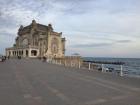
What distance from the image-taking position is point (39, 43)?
124250 mm

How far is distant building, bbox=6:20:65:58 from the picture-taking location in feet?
394

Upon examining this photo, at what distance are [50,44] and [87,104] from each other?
115 m

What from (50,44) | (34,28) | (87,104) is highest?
(34,28)

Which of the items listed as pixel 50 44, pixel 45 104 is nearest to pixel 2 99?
pixel 45 104

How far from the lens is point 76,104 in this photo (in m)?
9.35

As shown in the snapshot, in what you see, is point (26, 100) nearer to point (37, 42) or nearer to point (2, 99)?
point (2, 99)

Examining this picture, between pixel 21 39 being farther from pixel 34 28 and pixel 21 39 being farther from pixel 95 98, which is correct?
pixel 95 98

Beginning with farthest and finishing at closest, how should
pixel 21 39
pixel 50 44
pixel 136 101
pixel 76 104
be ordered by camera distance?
pixel 21 39, pixel 50 44, pixel 136 101, pixel 76 104

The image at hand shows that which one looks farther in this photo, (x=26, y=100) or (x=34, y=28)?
(x=34, y=28)

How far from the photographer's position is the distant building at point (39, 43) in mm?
120062

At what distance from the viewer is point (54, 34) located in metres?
128

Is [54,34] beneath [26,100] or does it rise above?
above

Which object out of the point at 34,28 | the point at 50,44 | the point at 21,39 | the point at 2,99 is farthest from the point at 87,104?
the point at 21,39

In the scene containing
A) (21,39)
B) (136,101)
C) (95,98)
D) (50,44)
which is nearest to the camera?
(136,101)
